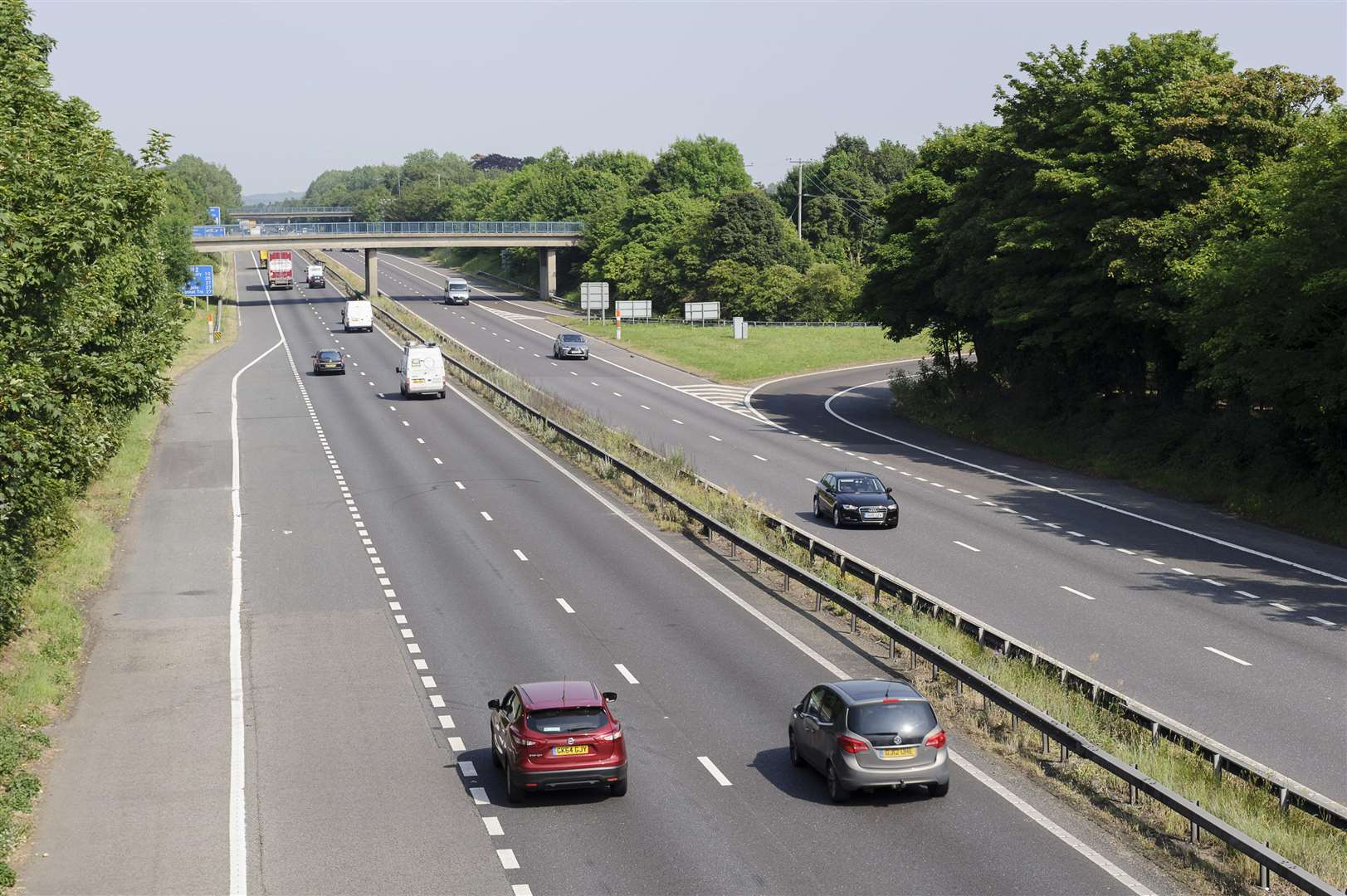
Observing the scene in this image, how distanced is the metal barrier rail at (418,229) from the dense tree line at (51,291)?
294 ft

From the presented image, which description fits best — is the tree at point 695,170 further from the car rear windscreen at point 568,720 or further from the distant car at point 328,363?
the car rear windscreen at point 568,720

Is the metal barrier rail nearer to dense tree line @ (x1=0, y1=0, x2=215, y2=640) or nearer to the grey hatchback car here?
dense tree line @ (x1=0, y1=0, x2=215, y2=640)

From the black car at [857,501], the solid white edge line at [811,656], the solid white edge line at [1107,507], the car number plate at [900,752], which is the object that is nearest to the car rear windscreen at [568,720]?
the solid white edge line at [811,656]

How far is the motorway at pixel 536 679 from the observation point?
53.9 ft

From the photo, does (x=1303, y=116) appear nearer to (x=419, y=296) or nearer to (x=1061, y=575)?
(x=1061, y=575)

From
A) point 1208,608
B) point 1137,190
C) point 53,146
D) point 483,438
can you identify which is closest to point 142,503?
point 483,438

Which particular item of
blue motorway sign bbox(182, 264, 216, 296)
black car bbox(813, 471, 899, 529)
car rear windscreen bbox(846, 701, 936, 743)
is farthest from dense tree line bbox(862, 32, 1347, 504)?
blue motorway sign bbox(182, 264, 216, 296)

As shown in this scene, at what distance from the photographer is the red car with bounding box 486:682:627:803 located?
1819 cm

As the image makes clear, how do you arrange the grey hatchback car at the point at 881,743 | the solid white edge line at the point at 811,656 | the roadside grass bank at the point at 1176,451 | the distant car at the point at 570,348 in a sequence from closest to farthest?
the solid white edge line at the point at 811,656, the grey hatchback car at the point at 881,743, the roadside grass bank at the point at 1176,451, the distant car at the point at 570,348

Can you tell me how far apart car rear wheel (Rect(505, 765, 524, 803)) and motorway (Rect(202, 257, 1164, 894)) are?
138mm

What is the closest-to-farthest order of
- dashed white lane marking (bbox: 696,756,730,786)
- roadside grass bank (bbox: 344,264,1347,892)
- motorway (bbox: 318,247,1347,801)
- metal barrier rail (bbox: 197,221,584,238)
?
1. roadside grass bank (bbox: 344,264,1347,892)
2. dashed white lane marking (bbox: 696,756,730,786)
3. motorway (bbox: 318,247,1347,801)
4. metal barrier rail (bbox: 197,221,584,238)

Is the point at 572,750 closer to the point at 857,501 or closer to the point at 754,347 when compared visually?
the point at 857,501

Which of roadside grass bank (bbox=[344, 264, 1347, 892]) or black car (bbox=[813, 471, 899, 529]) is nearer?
roadside grass bank (bbox=[344, 264, 1347, 892])

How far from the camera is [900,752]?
18.2 m
